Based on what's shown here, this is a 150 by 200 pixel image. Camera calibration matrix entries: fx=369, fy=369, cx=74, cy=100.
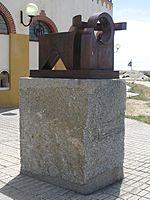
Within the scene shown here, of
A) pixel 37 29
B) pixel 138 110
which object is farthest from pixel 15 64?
pixel 138 110

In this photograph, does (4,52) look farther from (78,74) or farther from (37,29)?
(78,74)

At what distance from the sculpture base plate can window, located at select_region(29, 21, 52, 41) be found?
9344 millimetres

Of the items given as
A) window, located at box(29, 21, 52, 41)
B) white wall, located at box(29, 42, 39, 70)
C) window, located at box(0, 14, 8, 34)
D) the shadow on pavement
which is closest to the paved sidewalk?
the shadow on pavement

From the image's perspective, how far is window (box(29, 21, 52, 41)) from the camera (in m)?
13.9

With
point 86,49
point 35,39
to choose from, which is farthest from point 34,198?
point 35,39

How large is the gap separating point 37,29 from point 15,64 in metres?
1.94

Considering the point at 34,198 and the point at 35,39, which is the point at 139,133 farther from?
the point at 35,39

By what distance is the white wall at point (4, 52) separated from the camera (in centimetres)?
1266

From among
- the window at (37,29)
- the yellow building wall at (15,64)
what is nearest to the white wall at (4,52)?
the yellow building wall at (15,64)

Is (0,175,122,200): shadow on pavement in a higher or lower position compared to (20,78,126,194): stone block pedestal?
lower

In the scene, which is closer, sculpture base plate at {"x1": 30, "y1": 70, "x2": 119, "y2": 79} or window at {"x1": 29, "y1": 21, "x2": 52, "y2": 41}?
sculpture base plate at {"x1": 30, "y1": 70, "x2": 119, "y2": 79}

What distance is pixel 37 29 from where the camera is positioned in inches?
557

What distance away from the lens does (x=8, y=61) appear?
509 inches

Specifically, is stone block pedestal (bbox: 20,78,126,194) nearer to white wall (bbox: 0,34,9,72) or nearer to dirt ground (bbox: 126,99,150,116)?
dirt ground (bbox: 126,99,150,116)
